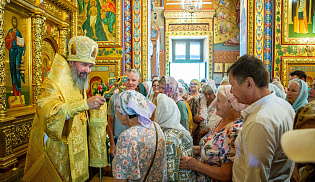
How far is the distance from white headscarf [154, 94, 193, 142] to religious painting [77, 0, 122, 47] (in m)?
5.74

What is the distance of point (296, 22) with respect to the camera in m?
8.40

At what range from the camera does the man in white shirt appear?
4.35 feet

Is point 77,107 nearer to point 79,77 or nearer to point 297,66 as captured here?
point 79,77

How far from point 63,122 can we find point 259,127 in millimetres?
1645

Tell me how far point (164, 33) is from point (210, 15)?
10.5 feet

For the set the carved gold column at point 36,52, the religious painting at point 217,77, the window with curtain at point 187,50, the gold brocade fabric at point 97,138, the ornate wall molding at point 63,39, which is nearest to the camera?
the gold brocade fabric at point 97,138

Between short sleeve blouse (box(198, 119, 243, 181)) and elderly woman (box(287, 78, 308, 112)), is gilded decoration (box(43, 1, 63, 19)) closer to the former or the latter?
short sleeve blouse (box(198, 119, 243, 181))

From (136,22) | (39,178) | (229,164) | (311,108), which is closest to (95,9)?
(136,22)

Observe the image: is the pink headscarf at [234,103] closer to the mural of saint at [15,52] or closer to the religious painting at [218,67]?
the mural of saint at [15,52]

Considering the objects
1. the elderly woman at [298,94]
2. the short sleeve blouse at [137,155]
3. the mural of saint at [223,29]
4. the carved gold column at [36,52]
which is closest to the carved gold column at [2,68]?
the carved gold column at [36,52]

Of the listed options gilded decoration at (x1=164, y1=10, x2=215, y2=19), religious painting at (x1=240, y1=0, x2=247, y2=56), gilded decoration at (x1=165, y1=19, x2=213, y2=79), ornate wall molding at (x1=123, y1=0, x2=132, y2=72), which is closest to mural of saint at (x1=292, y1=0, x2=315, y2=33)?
religious painting at (x1=240, y1=0, x2=247, y2=56)

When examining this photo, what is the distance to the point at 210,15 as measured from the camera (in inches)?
600

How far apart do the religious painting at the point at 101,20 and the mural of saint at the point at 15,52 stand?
350 cm

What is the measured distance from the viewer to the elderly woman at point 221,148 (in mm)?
1865
